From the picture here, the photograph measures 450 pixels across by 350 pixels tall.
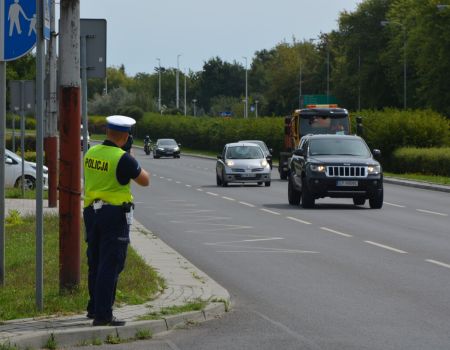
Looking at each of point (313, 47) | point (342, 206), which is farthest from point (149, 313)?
point (313, 47)

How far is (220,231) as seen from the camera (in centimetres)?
2256

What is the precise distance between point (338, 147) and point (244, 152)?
1375 cm

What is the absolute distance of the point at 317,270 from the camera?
15617mm

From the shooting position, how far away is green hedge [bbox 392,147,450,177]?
51500 millimetres

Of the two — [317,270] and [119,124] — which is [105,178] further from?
[317,270]

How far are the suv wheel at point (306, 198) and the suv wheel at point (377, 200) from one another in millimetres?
1363

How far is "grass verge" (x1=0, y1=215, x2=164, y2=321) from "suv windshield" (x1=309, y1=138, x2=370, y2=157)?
14.3m

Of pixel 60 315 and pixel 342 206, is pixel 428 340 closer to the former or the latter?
pixel 60 315

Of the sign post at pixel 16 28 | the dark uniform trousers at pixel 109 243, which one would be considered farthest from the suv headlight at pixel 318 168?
the dark uniform trousers at pixel 109 243

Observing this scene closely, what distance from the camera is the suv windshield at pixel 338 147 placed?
31047 mm

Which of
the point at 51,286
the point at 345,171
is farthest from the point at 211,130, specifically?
the point at 51,286

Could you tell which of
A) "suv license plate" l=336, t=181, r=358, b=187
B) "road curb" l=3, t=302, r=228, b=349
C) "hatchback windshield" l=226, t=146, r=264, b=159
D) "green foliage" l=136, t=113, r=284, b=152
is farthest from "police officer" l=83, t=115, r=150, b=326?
"green foliage" l=136, t=113, r=284, b=152

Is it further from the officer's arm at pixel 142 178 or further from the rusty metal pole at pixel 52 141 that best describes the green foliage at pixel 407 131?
the officer's arm at pixel 142 178

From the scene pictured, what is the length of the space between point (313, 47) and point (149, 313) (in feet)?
449
